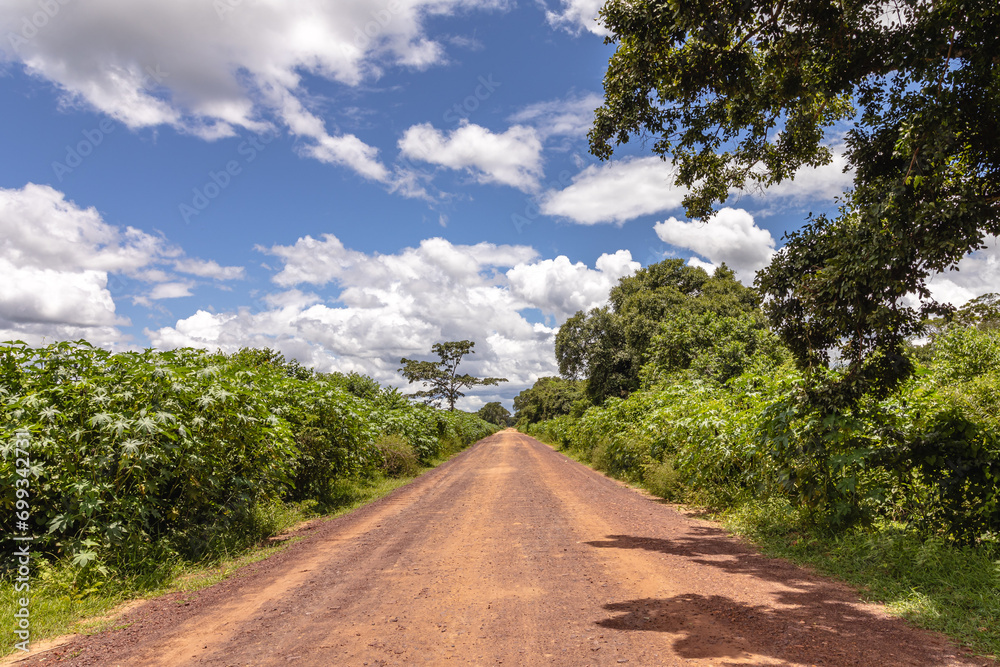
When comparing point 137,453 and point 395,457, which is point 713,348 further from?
point 137,453

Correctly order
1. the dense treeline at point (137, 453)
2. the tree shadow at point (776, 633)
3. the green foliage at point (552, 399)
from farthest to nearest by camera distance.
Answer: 1. the green foliage at point (552, 399)
2. the dense treeline at point (137, 453)
3. the tree shadow at point (776, 633)

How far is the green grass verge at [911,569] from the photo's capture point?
15.1 ft

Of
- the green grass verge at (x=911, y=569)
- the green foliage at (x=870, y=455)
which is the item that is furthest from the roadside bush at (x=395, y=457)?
the green grass verge at (x=911, y=569)

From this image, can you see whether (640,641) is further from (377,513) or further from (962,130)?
(377,513)

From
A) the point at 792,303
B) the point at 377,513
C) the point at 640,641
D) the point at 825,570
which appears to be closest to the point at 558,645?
the point at 640,641

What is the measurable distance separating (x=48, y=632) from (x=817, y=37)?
11.0m

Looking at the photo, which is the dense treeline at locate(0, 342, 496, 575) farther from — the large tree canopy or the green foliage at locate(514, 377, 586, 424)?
the green foliage at locate(514, 377, 586, 424)

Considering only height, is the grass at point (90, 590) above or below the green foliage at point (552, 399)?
below

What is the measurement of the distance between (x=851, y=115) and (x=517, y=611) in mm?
9394

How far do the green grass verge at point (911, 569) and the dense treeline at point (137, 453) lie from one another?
25.9 feet

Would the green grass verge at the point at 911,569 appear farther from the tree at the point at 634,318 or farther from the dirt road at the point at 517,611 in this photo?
the tree at the point at 634,318

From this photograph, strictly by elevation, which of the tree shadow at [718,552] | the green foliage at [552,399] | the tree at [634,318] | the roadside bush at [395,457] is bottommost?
the tree shadow at [718,552]

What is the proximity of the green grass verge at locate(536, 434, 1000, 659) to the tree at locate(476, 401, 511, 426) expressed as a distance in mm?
139000

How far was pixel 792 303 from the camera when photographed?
22.9 ft
